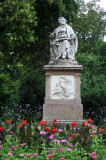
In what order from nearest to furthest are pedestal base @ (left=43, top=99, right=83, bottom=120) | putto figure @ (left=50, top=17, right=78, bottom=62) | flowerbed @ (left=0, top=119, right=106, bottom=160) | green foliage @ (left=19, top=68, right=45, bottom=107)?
flowerbed @ (left=0, top=119, right=106, bottom=160)
pedestal base @ (left=43, top=99, right=83, bottom=120)
putto figure @ (left=50, top=17, right=78, bottom=62)
green foliage @ (left=19, top=68, right=45, bottom=107)

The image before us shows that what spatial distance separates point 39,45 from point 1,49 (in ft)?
24.1

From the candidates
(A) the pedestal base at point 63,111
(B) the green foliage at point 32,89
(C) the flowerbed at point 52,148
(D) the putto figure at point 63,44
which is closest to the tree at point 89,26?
(B) the green foliage at point 32,89

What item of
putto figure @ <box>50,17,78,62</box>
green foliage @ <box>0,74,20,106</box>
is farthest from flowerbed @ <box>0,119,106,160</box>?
green foliage @ <box>0,74,20,106</box>

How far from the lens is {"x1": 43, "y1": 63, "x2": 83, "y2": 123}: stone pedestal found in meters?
7.39

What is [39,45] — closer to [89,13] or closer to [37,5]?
[37,5]

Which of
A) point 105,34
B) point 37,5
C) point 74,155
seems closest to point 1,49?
point 37,5

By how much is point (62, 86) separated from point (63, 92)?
8.0 inches

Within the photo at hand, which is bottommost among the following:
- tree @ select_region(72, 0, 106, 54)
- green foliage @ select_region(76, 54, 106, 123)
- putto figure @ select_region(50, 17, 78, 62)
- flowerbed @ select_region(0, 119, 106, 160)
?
flowerbed @ select_region(0, 119, 106, 160)

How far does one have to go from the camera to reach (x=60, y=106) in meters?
7.45

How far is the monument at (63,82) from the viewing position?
24.2 feet

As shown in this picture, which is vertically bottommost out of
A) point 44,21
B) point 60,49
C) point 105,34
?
point 60,49

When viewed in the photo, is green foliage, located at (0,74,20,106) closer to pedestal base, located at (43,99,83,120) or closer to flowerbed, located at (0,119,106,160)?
pedestal base, located at (43,99,83,120)

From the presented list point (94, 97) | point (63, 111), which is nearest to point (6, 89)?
point (63, 111)

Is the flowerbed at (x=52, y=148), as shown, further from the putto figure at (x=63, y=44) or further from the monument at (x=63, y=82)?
the putto figure at (x=63, y=44)
